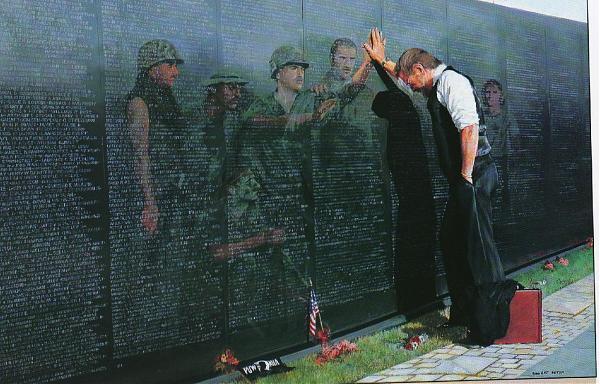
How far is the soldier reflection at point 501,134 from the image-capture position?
6.86m

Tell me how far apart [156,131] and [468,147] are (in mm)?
2677

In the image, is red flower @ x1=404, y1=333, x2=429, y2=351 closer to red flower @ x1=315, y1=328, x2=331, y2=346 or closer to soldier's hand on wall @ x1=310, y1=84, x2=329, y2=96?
red flower @ x1=315, y1=328, x2=331, y2=346

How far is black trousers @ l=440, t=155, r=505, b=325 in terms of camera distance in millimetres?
6512

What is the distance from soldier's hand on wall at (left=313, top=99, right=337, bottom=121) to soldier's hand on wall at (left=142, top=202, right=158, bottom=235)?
4.99 ft

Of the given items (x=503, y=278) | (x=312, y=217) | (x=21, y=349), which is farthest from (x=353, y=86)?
(x=21, y=349)

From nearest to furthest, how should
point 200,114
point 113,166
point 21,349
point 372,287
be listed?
point 21,349 < point 113,166 < point 200,114 < point 372,287

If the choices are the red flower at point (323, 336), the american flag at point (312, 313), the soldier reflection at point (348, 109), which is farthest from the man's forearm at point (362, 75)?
the red flower at point (323, 336)

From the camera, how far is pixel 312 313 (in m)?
5.99

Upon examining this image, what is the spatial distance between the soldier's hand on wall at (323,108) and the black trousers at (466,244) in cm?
130

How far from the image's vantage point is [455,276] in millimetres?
6582

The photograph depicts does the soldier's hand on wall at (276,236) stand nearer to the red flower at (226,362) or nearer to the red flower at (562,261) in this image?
the red flower at (226,362)

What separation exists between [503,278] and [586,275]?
0.98m

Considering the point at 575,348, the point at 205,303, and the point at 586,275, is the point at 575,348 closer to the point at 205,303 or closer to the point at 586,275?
the point at 586,275
